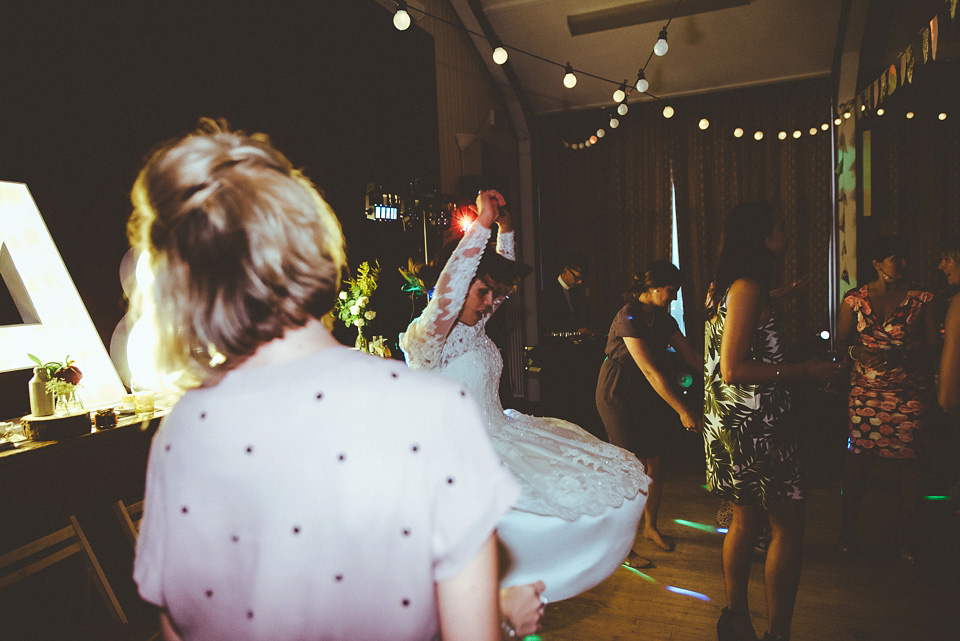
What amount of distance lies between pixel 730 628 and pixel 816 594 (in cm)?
91

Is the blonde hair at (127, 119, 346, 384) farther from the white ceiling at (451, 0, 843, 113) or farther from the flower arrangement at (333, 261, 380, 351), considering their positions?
the white ceiling at (451, 0, 843, 113)

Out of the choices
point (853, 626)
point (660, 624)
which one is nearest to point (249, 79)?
point (660, 624)

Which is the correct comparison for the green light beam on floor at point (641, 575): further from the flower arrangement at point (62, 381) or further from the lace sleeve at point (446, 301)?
the flower arrangement at point (62, 381)

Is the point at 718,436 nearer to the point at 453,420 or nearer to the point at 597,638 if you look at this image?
the point at 597,638

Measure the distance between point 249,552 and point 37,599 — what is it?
2.59 m

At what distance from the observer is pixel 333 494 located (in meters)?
0.70

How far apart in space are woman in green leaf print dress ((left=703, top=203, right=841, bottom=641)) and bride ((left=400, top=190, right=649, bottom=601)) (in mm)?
512

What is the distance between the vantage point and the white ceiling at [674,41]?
6504 millimetres

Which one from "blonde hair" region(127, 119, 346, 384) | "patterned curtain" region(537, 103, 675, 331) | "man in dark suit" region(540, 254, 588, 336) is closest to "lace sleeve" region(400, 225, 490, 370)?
"blonde hair" region(127, 119, 346, 384)

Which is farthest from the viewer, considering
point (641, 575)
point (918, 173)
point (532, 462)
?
point (918, 173)

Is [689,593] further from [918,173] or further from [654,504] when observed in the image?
[918,173]

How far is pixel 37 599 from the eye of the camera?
2496 millimetres

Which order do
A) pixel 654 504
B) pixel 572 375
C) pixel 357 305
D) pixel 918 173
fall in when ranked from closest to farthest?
pixel 654 504
pixel 357 305
pixel 572 375
pixel 918 173

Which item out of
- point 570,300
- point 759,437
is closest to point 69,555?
point 759,437
